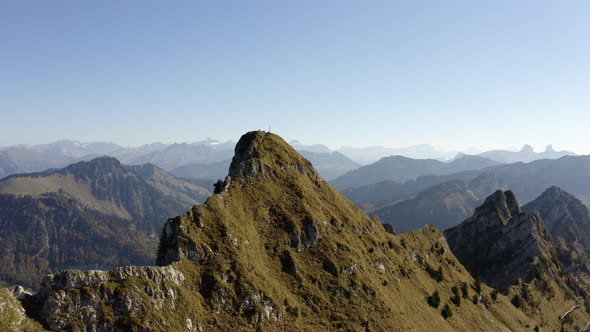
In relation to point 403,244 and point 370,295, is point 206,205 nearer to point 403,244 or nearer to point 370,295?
point 370,295

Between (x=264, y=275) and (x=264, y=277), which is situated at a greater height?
(x=264, y=275)

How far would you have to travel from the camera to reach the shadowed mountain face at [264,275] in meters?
62.0

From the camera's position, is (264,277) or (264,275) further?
(264,275)

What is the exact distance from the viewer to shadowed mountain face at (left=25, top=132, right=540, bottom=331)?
6200 centimetres

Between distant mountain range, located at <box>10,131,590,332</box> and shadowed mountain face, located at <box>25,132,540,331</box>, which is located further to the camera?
shadowed mountain face, located at <box>25,132,540,331</box>

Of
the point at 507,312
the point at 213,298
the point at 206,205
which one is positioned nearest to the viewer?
the point at 213,298

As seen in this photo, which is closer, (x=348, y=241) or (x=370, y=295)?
(x=370, y=295)

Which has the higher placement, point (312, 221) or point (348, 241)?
point (312, 221)

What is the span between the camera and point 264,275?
8406 centimetres

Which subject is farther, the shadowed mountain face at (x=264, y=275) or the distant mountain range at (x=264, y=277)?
the shadowed mountain face at (x=264, y=275)

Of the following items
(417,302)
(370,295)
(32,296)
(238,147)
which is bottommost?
(417,302)

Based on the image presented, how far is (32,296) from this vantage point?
59688 millimetres

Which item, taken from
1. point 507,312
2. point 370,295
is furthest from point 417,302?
point 507,312

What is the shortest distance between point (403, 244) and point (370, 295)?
59.2 meters
